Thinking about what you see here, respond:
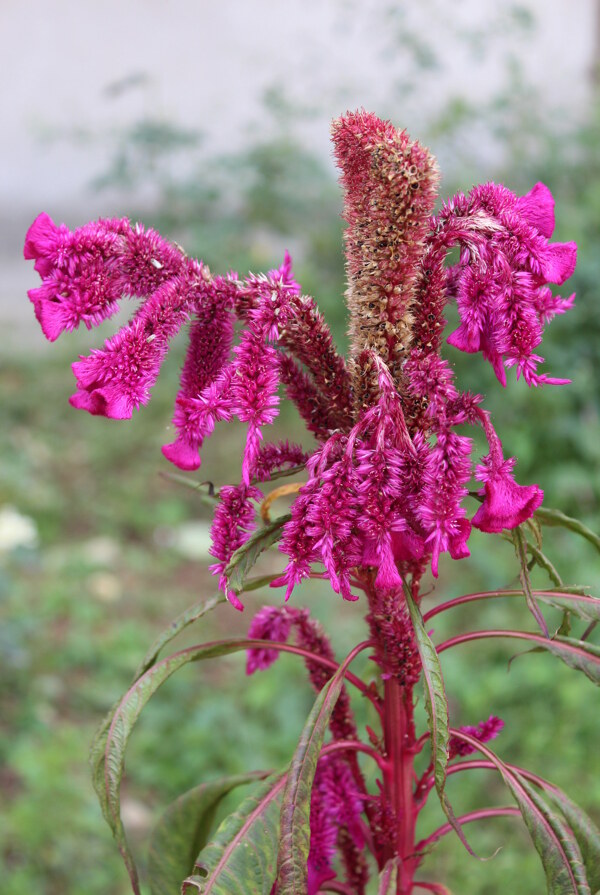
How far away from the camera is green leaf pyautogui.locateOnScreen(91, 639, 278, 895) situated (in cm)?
78

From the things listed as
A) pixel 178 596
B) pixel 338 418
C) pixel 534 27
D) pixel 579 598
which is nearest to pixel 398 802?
pixel 579 598

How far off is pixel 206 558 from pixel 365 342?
288cm

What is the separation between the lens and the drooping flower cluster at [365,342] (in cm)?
66

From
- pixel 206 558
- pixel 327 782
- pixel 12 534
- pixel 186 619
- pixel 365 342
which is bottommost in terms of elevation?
pixel 327 782

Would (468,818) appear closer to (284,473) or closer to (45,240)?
(284,473)

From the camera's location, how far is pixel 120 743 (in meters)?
0.78

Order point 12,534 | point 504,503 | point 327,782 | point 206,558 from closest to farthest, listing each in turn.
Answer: point 504,503 < point 327,782 < point 12,534 < point 206,558

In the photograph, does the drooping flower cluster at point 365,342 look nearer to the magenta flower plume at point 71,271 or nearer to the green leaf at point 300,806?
the magenta flower plume at point 71,271

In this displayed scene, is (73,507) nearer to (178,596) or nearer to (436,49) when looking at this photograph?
(178,596)

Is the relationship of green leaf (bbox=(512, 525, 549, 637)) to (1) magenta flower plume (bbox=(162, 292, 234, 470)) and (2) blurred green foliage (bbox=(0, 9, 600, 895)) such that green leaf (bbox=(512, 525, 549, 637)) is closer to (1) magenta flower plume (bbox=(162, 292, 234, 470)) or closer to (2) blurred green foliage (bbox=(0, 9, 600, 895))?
(1) magenta flower plume (bbox=(162, 292, 234, 470))

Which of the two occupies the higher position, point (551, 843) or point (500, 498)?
point (500, 498)

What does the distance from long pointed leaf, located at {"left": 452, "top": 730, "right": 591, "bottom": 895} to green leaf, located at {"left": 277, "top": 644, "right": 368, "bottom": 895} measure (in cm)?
17

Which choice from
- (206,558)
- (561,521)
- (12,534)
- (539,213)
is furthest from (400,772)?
(206,558)

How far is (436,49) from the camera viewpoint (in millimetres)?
4266
